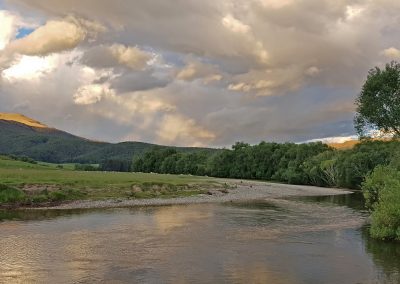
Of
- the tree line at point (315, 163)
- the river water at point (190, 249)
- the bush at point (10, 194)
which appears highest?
the tree line at point (315, 163)

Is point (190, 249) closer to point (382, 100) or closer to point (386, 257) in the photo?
point (386, 257)

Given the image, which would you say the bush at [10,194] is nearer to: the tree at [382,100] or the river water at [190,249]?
the river water at [190,249]

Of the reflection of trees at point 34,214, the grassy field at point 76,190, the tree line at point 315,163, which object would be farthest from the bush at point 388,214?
the tree line at point 315,163

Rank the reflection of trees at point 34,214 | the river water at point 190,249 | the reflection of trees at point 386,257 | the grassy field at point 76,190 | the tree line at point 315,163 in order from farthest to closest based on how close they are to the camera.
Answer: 1. the tree line at point 315,163
2. the grassy field at point 76,190
3. the reflection of trees at point 34,214
4. the reflection of trees at point 386,257
5. the river water at point 190,249

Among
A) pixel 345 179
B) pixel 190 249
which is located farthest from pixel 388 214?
pixel 345 179

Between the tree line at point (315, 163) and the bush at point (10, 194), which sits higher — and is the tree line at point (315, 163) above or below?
above

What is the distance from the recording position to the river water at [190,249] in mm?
26969

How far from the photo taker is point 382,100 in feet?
178

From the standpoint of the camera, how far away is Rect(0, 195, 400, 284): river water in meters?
27.0

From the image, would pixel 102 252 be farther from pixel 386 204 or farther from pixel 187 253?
pixel 386 204

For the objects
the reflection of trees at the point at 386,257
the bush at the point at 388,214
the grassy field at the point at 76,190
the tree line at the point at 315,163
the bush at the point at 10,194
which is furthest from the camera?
the tree line at the point at 315,163

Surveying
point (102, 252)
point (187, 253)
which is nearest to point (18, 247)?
point (102, 252)

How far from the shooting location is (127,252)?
33.6 metres

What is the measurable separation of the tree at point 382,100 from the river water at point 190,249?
37.4 feet
